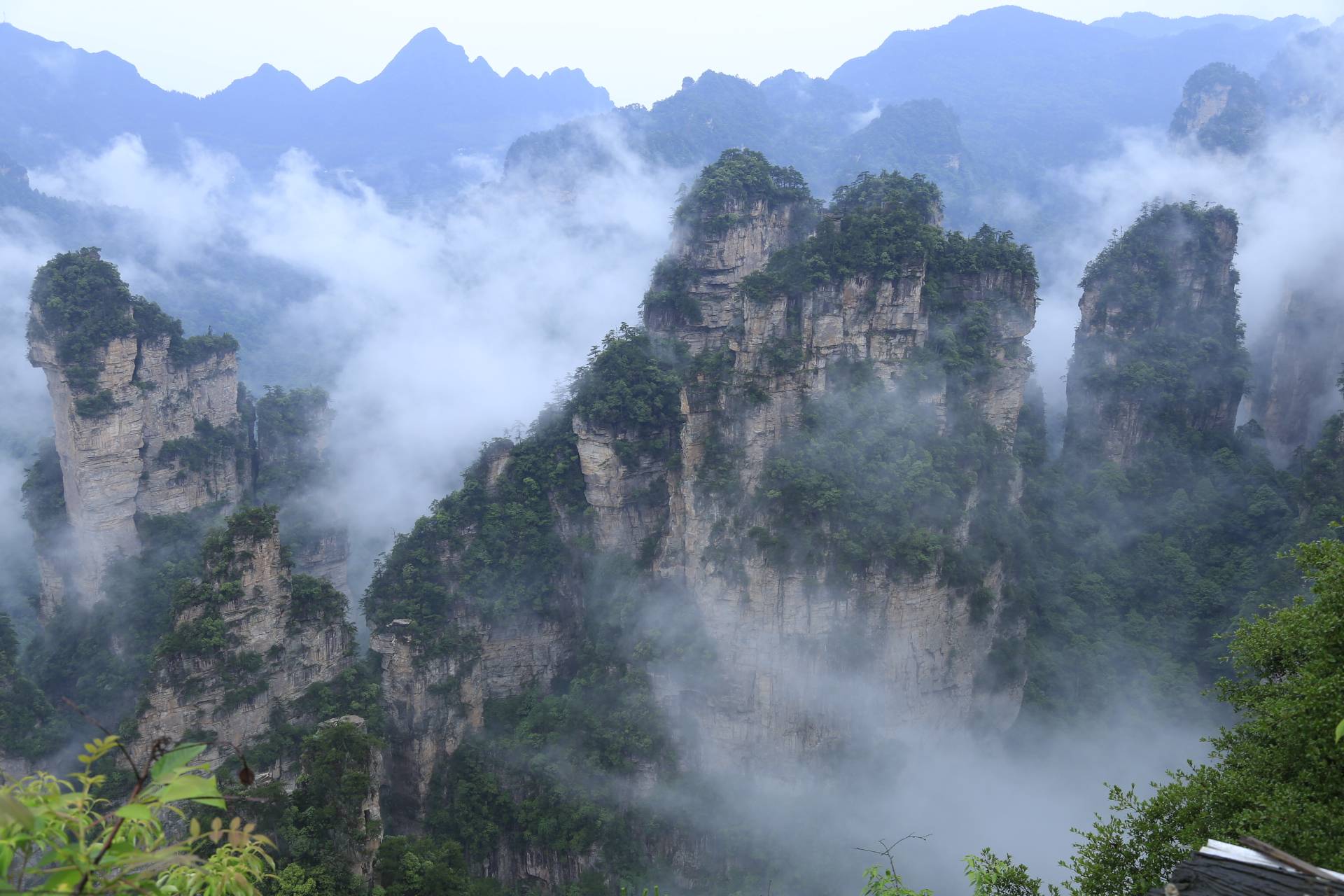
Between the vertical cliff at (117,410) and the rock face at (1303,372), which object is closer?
the vertical cliff at (117,410)

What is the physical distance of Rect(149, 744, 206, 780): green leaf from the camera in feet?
11.4

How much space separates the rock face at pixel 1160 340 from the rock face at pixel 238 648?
96.1ft

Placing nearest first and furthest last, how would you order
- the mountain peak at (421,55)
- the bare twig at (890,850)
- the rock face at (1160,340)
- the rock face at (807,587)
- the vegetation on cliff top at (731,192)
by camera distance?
the bare twig at (890,850) → the rock face at (807,587) → the rock face at (1160,340) → the vegetation on cliff top at (731,192) → the mountain peak at (421,55)

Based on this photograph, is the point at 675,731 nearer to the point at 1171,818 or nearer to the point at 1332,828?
the point at 1171,818

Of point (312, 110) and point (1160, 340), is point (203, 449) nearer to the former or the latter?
point (1160, 340)

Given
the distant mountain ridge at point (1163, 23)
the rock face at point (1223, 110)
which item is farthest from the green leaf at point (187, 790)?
the distant mountain ridge at point (1163, 23)

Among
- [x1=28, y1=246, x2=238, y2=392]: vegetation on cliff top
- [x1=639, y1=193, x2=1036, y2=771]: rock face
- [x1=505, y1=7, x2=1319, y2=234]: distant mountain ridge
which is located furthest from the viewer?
[x1=505, y1=7, x2=1319, y2=234]: distant mountain ridge

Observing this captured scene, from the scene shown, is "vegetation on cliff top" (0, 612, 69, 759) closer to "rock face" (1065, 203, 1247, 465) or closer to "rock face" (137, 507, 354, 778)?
"rock face" (137, 507, 354, 778)

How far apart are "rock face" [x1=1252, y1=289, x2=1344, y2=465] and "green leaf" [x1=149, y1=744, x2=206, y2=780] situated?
142ft

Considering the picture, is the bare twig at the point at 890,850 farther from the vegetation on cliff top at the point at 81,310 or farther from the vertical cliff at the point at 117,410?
the vegetation on cliff top at the point at 81,310

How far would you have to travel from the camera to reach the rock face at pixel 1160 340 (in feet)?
113

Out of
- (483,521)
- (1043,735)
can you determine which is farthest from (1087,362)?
(483,521)

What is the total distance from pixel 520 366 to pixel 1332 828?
52932 mm

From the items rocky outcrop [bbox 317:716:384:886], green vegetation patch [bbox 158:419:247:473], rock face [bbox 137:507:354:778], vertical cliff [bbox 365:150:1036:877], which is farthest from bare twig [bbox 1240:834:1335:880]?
green vegetation patch [bbox 158:419:247:473]
